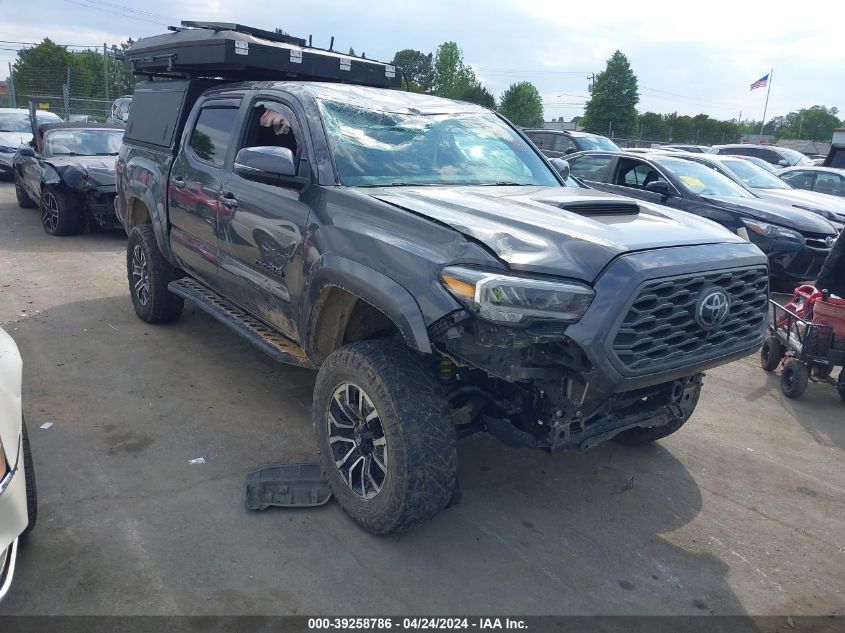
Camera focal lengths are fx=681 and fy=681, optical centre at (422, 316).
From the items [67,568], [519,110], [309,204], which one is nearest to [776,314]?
[309,204]

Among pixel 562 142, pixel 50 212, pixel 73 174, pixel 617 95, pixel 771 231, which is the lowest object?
pixel 50 212

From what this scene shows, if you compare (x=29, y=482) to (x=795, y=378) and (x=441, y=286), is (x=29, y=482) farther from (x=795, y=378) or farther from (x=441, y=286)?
(x=795, y=378)

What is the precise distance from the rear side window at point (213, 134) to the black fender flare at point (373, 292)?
1.61 meters

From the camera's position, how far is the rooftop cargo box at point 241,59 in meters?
5.00

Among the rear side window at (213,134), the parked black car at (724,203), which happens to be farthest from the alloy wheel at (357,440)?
the parked black car at (724,203)

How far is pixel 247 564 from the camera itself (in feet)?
9.82

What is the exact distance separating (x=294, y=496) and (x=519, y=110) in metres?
66.8

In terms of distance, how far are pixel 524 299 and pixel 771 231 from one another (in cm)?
685

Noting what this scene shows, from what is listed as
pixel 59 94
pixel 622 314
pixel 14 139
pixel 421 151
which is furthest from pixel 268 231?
pixel 59 94

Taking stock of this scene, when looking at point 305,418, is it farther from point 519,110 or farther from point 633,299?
point 519,110

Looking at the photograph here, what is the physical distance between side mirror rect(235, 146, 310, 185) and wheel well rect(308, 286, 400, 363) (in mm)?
643

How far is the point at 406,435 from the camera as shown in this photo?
2.90 m

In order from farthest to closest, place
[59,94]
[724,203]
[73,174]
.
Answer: [59,94] < [73,174] < [724,203]

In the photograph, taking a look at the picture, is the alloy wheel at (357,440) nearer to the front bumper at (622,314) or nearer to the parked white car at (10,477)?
the front bumper at (622,314)
